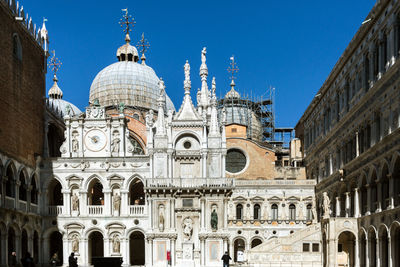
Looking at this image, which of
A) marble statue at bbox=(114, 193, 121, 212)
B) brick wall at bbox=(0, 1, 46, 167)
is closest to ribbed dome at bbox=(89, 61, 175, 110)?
brick wall at bbox=(0, 1, 46, 167)

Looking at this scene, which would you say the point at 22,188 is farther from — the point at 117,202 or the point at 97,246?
the point at 97,246

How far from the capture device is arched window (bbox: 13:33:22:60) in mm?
43531

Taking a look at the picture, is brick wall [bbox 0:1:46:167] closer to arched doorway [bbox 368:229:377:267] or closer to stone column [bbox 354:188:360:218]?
stone column [bbox 354:188:360:218]

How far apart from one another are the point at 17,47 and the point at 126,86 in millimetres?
22756

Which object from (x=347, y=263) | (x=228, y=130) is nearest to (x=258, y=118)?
(x=228, y=130)

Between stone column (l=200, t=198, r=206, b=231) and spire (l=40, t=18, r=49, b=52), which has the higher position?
spire (l=40, t=18, r=49, b=52)

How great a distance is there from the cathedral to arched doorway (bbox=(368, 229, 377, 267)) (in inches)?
2.5

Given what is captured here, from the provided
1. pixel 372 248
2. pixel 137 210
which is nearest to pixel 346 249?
pixel 372 248

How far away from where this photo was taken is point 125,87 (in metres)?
66.1

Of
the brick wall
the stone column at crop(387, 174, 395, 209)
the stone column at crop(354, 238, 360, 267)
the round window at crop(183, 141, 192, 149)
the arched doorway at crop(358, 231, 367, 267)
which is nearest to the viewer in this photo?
the stone column at crop(387, 174, 395, 209)

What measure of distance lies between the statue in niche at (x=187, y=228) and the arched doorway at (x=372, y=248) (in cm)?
1534

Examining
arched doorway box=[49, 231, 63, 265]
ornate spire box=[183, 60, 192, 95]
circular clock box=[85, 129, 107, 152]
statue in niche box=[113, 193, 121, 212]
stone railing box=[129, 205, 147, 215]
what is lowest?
arched doorway box=[49, 231, 63, 265]

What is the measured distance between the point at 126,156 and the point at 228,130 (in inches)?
810

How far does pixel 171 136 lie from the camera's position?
4759cm
